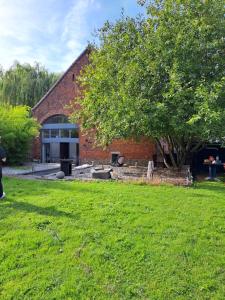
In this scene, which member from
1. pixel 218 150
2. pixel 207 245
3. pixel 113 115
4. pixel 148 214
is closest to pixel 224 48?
pixel 113 115

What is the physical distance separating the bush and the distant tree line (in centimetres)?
548

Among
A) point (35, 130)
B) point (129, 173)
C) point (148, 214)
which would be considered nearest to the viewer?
point (148, 214)

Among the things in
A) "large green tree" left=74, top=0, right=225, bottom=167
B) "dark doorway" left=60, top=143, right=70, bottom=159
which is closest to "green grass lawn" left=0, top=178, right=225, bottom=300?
"large green tree" left=74, top=0, right=225, bottom=167

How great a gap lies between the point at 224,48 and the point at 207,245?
9.99 meters

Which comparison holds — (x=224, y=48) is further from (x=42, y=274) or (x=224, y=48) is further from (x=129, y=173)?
(x=42, y=274)

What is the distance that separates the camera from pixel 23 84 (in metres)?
25.5

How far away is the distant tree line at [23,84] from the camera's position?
25.4 m

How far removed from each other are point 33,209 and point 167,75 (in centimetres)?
799

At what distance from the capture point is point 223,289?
371cm

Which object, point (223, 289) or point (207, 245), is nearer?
point (223, 289)

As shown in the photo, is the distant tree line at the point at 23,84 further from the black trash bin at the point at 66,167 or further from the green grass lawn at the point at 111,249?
the green grass lawn at the point at 111,249

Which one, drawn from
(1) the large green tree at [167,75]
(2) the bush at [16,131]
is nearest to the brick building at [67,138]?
(2) the bush at [16,131]

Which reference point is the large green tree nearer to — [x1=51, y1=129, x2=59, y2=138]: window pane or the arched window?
the arched window

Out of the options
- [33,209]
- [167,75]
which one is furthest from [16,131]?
[33,209]
